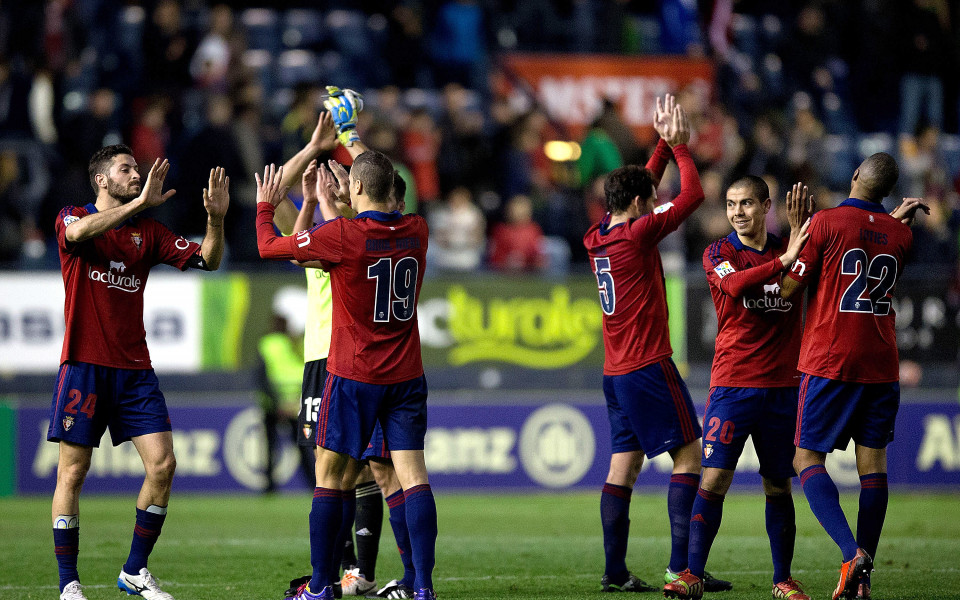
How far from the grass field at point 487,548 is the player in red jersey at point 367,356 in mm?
979

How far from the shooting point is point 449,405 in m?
14.7

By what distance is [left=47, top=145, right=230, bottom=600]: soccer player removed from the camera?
273 inches

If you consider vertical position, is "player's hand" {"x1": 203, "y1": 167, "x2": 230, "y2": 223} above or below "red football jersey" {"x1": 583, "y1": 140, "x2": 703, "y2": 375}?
above

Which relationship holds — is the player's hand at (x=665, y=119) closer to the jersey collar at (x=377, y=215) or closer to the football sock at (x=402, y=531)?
the jersey collar at (x=377, y=215)

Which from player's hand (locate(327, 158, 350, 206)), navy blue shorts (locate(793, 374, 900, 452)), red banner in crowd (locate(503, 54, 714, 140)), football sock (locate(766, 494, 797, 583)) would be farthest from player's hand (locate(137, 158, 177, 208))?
red banner in crowd (locate(503, 54, 714, 140))

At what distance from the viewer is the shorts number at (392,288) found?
6652 millimetres

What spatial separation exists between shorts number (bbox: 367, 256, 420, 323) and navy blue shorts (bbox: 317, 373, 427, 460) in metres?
0.38

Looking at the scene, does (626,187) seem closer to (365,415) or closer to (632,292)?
(632,292)

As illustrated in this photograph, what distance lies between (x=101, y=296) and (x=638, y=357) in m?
3.13

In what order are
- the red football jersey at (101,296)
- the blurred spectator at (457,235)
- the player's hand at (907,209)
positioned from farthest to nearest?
A: the blurred spectator at (457,235)
the player's hand at (907,209)
the red football jersey at (101,296)

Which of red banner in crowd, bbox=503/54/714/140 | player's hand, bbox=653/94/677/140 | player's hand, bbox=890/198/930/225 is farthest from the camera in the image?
red banner in crowd, bbox=503/54/714/140

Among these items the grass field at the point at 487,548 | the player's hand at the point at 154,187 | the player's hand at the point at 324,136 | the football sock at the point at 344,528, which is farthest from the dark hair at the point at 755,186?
the player's hand at the point at 154,187

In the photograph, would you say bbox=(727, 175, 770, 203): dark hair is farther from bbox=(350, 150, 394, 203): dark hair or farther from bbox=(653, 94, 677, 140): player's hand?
bbox=(350, 150, 394, 203): dark hair

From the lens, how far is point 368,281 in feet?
21.8
